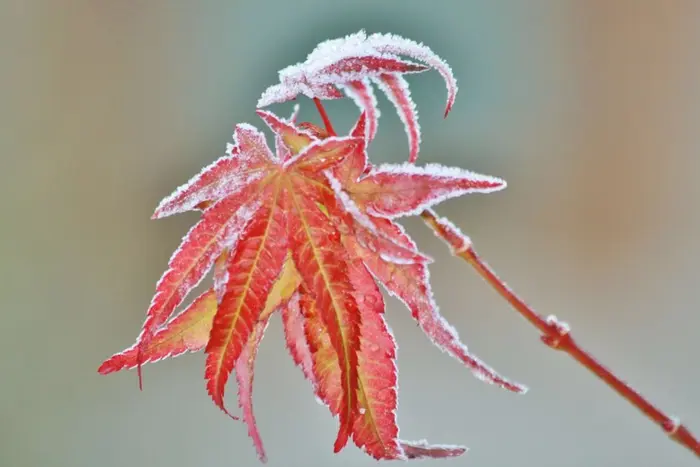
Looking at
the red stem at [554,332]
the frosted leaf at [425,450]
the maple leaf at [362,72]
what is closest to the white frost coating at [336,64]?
the maple leaf at [362,72]

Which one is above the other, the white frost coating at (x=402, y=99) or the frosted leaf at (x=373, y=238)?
the white frost coating at (x=402, y=99)

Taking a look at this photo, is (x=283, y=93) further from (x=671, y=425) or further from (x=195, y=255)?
(x=671, y=425)

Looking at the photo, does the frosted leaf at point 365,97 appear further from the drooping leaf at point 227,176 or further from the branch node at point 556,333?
the branch node at point 556,333

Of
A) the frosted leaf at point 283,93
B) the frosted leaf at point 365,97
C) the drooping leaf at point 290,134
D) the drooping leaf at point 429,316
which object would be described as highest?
the frosted leaf at point 283,93

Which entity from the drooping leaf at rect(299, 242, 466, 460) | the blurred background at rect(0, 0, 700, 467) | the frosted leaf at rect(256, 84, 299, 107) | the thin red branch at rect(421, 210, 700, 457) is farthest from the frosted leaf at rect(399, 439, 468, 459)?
the blurred background at rect(0, 0, 700, 467)

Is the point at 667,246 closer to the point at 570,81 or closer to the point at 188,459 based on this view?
the point at 570,81

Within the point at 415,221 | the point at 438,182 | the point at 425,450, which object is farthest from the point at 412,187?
the point at 415,221

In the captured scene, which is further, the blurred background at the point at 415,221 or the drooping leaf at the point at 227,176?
the blurred background at the point at 415,221
